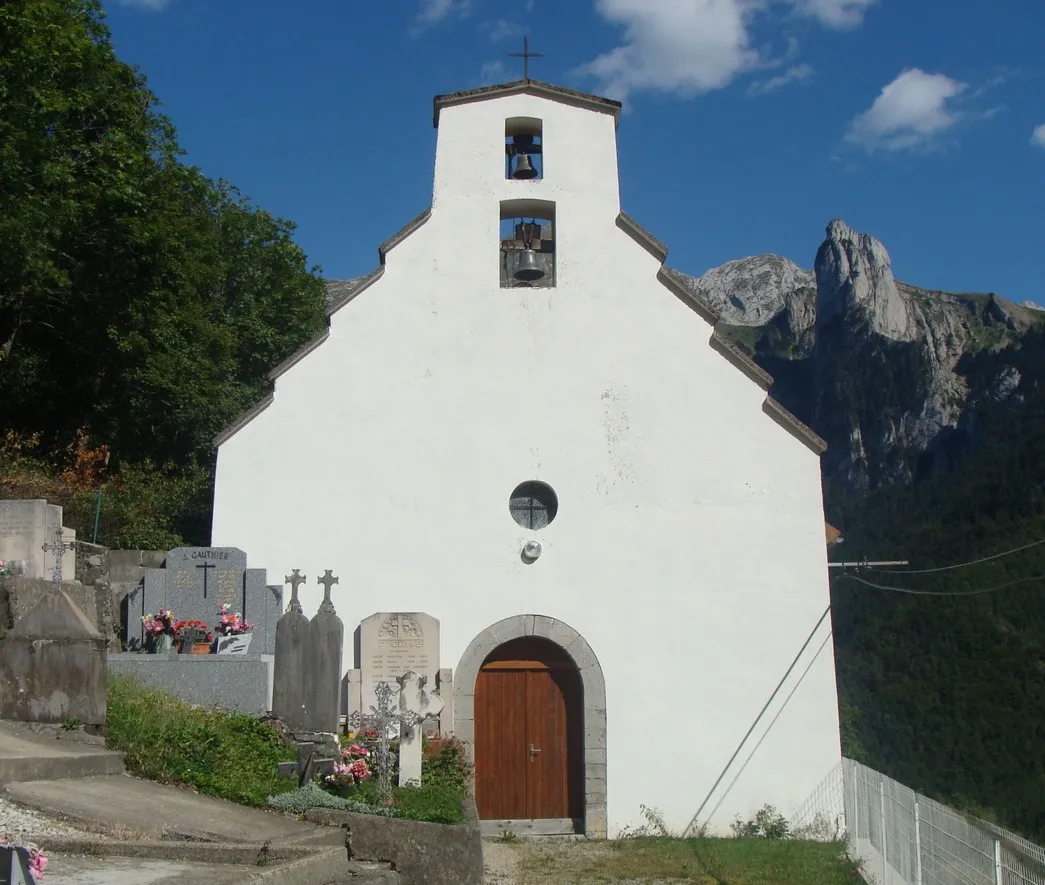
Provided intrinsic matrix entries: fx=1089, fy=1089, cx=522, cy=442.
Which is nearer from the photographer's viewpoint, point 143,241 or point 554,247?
point 554,247

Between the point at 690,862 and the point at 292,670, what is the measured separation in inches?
179

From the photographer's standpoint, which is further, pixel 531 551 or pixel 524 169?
pixel 524 169

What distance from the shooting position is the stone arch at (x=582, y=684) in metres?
12.4

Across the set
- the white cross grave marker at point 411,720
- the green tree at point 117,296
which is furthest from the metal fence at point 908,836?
the green tree at point 117,296

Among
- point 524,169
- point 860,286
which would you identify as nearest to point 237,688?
point 524,169

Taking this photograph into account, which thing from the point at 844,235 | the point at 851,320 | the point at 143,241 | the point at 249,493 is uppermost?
the point at 844,235

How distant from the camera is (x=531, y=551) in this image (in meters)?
12.8

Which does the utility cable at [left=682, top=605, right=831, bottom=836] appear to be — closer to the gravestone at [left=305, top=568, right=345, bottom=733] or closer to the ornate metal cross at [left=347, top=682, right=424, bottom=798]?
the ornate metal cross at [left=347, top=682, right=424, bottom=798]

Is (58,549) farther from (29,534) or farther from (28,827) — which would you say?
(28,827)

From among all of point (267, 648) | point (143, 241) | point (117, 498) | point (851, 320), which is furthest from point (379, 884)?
point (851, 320)

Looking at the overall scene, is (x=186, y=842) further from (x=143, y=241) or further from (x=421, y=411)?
(x=143, y=241)

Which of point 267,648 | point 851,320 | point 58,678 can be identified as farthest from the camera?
point 851,320

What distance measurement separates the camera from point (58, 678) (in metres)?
8.92

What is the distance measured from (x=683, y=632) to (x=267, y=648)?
4781mm
